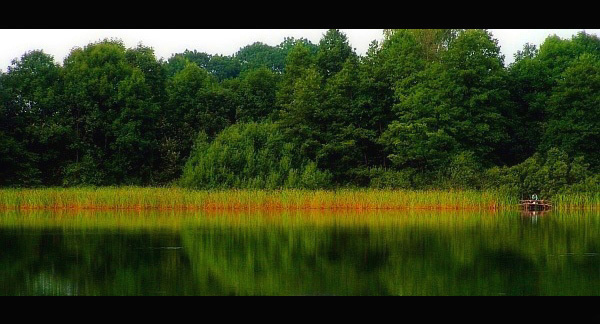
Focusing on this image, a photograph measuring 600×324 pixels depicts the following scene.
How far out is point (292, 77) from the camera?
113ft

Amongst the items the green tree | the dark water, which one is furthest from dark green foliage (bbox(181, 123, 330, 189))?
the dark water

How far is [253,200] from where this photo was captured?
26172 mm

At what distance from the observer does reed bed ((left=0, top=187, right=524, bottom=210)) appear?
2556 cm

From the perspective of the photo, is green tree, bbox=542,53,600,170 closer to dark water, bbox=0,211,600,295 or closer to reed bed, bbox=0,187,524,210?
reed bed, bbox=0,187,524,210

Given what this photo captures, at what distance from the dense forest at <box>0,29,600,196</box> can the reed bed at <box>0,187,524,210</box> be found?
Answer: 9.19 feet

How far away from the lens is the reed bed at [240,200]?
25562 mm

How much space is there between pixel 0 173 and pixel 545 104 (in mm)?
20256

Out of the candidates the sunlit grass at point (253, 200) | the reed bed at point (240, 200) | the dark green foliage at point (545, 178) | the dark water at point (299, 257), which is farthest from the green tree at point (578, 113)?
the dark water at point (299, 257)

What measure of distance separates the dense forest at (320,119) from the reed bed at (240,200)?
110 inches

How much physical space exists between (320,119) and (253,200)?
271 inches

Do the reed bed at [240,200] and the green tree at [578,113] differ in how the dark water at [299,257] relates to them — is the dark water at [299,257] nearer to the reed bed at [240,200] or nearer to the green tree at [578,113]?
the reed bed at [240,200]

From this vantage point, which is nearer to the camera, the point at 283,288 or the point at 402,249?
the point at 283,288
